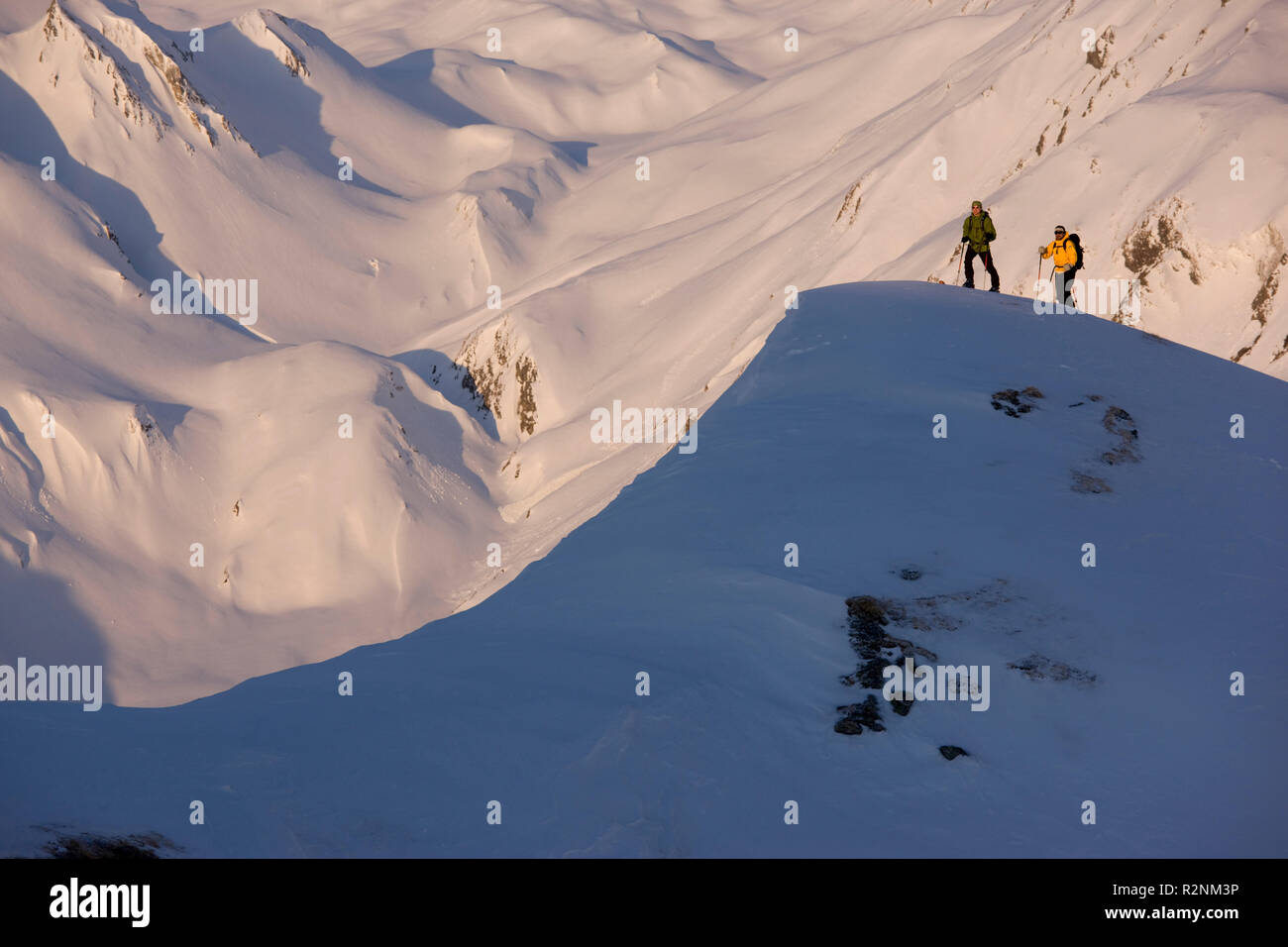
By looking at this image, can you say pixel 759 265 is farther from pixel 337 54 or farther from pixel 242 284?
pixel 337 54

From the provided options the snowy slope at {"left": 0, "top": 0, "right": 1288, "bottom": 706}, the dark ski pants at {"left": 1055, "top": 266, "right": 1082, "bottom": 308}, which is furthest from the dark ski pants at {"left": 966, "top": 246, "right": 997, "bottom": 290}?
the snowy slope at {"left": 0, "top": 0, "right": 1288, "bottom": 706}

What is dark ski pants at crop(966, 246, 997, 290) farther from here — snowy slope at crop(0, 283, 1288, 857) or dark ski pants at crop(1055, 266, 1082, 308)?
snowy slope at crop(0, 283, 1288, 857)

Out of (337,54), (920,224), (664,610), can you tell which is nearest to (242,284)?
(337,54)

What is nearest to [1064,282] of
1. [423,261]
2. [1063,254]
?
[1063,254]

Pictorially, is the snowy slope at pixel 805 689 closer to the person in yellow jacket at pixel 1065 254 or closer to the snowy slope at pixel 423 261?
the person in yellow jacket at pixel 1065 254

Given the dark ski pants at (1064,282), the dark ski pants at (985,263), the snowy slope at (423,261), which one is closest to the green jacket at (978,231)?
the dark ski pants at (985,263)
